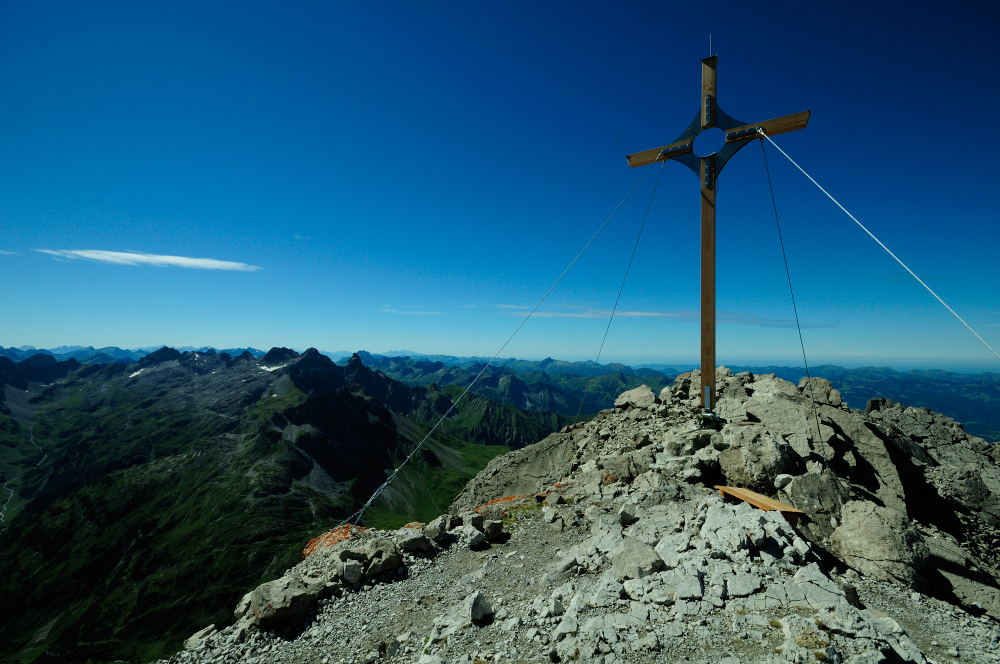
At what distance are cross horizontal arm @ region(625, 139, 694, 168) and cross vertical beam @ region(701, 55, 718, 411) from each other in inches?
31.2

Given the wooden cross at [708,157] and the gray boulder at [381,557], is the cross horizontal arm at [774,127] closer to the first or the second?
the wooden cross at [708,157]

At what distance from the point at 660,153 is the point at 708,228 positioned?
3.72 metres

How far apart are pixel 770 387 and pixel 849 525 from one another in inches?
376

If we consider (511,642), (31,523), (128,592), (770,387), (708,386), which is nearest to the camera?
(511,642)

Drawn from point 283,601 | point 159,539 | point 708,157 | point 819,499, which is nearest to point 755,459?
point 819,499

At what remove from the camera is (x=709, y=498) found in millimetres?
11852

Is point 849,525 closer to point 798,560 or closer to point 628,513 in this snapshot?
point 798,560

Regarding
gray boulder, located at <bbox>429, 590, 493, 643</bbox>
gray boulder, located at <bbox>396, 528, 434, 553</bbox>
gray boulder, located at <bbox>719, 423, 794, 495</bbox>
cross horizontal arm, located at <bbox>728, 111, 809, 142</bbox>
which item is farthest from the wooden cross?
gray boulder, located at <bbox>396, 528, 434, 553</bbox>

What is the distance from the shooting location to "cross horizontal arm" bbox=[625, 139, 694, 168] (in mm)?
15883

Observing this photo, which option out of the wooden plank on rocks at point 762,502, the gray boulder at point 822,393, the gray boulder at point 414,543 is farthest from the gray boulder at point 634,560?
the gray boulder at point 822,393

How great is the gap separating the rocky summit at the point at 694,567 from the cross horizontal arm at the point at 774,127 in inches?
416

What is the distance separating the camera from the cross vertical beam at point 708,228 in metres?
15.2

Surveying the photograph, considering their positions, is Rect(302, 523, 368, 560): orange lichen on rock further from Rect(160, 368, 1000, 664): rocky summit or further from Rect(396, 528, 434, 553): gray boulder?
Rect(396, 528, 434, 553): gray boulder

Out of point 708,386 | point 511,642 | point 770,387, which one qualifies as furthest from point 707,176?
point 511,642
